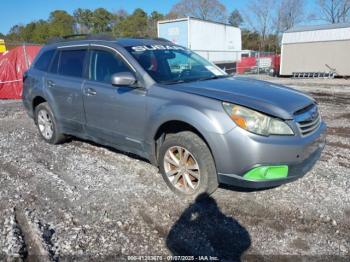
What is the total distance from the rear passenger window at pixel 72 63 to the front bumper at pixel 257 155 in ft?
8.82

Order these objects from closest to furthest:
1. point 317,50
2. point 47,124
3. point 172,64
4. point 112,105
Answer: point 112,105 → point 172,64 → point 47,124 → point 317,50

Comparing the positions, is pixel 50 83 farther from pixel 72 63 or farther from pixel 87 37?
pixel 87 37

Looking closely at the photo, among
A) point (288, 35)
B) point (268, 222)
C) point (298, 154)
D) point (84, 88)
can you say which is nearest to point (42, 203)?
point (84, 88)

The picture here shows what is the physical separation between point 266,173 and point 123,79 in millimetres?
1954

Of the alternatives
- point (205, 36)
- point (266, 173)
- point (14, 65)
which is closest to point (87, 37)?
point (266, 173)

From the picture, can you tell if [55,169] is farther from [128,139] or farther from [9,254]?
[9,254]

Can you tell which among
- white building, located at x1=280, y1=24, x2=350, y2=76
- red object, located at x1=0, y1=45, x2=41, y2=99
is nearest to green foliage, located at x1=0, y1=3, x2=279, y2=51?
white building, located at x1=280, y1=24, x2=350, y2=76

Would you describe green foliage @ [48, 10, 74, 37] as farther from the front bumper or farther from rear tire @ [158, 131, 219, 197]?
the front bumper

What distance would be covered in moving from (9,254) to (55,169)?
6.83 feet

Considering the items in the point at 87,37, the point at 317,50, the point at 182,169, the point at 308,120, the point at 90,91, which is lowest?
the point at 182,169

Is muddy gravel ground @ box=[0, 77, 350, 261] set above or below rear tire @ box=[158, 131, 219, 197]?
below

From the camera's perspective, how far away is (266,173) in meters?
3.21

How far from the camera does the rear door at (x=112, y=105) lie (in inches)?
159

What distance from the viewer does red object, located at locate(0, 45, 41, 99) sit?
12633mm
